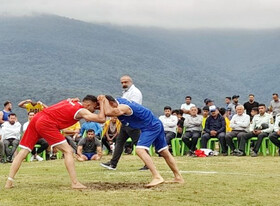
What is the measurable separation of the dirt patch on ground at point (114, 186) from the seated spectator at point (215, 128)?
9417 mm

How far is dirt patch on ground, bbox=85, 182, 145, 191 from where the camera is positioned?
1443 cm

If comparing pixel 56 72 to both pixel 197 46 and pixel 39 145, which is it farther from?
pixel 39 145

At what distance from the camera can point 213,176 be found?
16750 mm

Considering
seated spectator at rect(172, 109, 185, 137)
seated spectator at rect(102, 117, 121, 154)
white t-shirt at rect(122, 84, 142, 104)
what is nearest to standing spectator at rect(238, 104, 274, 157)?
seated spectator at rect(172, 109, 185, 137)

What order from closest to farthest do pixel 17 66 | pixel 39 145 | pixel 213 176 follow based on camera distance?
pixel 213 176 → pixel 39 145 → pixel 17 66

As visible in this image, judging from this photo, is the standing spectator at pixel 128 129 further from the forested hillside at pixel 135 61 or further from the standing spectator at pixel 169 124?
the forested hillside at pixel 135 61

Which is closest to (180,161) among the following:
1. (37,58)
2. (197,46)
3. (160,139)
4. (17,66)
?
(160,139)

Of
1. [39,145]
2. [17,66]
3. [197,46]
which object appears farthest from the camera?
[197,46]

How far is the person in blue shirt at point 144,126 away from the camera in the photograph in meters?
14.6

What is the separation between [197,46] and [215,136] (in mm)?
139830

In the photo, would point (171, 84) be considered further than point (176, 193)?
Yes

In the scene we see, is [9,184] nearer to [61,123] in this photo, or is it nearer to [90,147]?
[61,123]

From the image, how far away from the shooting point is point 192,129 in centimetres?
2481

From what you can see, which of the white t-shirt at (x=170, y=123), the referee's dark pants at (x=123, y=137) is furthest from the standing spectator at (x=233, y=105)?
the referee's dark pants at (x=123, y=137)
